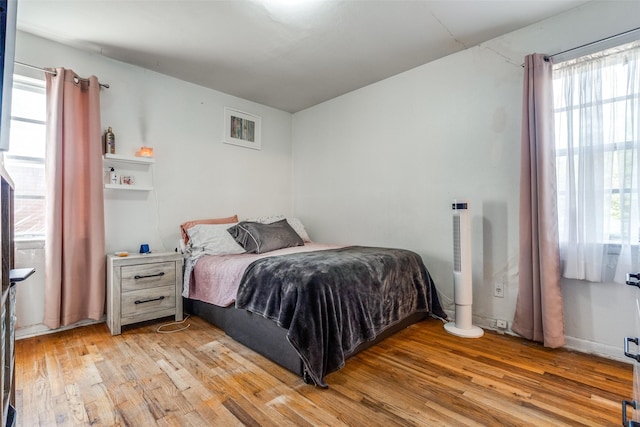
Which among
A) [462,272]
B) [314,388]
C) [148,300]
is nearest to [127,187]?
[148,300]

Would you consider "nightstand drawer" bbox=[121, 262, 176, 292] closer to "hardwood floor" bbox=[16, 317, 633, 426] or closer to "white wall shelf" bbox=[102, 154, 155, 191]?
"hardwood floor" bbox=[16, 317, 633, 426]

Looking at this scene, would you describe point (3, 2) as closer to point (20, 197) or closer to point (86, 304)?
point (20, 197)

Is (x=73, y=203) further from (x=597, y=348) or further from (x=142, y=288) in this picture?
(x=597, y=348)

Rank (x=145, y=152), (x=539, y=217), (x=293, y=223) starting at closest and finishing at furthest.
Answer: (x=539, y=217) < (x=145, y=152) < (x=293, y=223)

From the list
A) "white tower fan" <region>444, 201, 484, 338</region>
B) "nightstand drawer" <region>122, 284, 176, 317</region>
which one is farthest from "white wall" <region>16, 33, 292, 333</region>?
"white tower fan" <region>444, 201, 484, 338</region>

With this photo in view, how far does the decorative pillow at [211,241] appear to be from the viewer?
9.49ft

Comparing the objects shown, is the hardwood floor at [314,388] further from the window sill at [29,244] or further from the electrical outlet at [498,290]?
the window sill at [29,244]

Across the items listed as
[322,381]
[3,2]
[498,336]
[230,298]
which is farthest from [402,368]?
[3,2]

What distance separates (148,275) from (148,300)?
0.21 m

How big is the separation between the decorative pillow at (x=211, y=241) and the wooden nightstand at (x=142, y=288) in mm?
199

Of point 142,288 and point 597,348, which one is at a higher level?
point 142,288

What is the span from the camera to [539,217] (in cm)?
222

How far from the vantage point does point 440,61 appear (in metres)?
2.95

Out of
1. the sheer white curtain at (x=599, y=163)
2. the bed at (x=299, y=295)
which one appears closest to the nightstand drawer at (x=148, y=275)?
the bed at (x=299, y=295)
